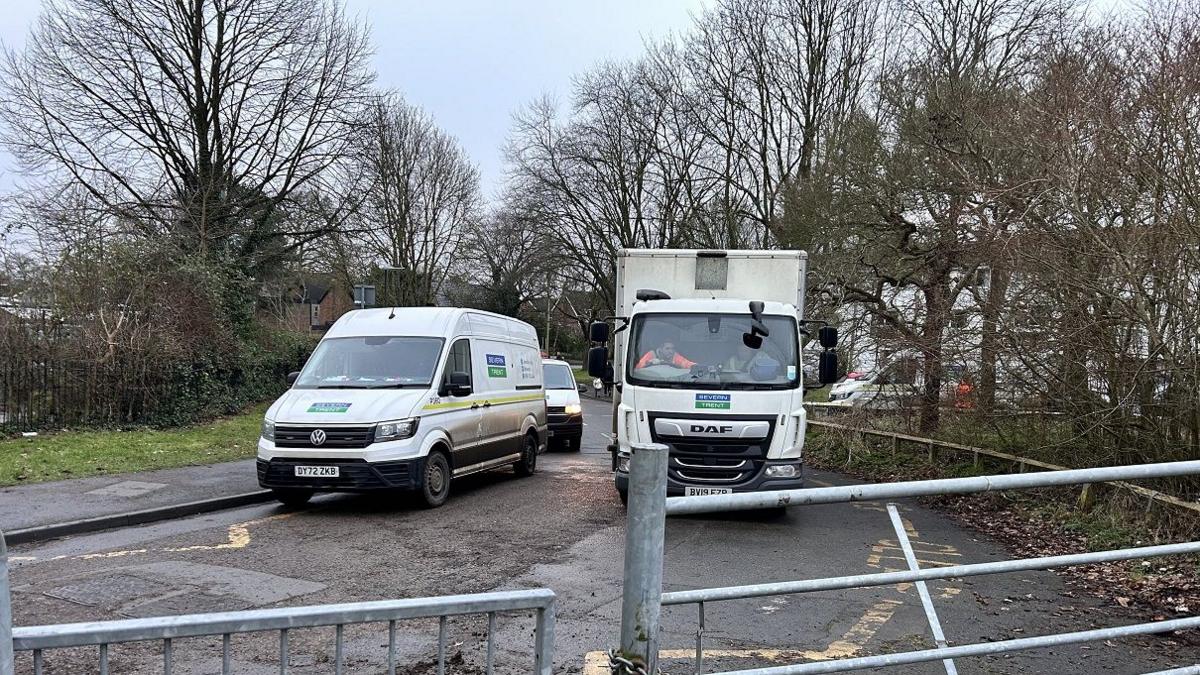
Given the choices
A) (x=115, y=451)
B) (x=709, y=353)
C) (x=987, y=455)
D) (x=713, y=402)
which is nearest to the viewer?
(x=713, y=402)

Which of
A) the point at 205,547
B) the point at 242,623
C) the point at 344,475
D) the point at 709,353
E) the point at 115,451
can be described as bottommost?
the point at 205,547

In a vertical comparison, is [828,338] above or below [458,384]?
above

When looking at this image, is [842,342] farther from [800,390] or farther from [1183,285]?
[1183,285]

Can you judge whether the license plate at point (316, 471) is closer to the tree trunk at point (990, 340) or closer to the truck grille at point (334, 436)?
the truck grille at point (334, 436)

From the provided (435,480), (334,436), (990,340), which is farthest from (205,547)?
(990,340)

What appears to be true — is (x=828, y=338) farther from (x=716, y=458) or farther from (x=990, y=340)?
(x=716, y=458)

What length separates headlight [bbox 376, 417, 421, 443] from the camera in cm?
885

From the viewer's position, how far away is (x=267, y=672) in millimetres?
4355

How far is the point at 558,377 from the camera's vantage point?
59.8ft

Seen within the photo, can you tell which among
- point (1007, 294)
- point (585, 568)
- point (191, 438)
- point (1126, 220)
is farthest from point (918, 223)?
point (191, 438)

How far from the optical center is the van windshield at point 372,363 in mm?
9734

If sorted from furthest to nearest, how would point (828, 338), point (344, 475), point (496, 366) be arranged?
1. point (496, 366)
2. point (828, 338)
3. point (344, 475)

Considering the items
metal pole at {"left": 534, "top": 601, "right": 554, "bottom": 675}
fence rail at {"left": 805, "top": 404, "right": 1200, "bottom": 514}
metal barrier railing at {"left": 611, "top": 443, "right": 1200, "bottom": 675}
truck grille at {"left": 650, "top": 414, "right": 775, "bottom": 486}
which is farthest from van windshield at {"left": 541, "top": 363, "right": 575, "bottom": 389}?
metal pole at {"left": 534, "top": 601, "right": 554, "bottom": 675}

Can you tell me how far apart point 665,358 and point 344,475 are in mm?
3836
